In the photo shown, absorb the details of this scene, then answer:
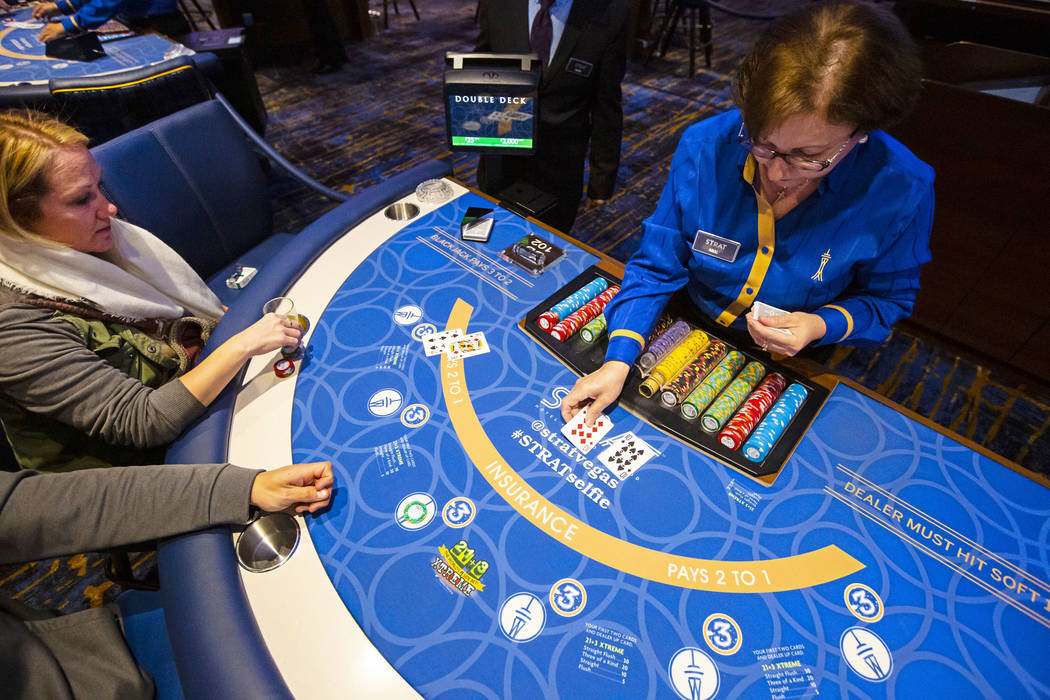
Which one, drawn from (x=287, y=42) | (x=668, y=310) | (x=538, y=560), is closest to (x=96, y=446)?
(x=538, y=560)

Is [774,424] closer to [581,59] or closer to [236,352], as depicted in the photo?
[236,352]

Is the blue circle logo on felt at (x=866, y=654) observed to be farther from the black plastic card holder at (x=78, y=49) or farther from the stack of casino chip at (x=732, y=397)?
the black plastic card holder at (x=78, y=49)

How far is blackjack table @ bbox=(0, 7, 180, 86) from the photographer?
9.89 ft

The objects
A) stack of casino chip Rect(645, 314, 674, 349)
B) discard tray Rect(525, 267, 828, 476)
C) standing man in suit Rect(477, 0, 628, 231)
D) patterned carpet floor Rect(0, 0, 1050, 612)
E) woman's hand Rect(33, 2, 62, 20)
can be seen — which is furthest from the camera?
woman's hand Rect(33, 2, 62, 20)

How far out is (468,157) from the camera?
450 centimetres

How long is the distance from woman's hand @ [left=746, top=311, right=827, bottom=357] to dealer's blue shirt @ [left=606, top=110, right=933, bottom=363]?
0.08m

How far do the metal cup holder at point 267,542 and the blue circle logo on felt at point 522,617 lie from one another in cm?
51

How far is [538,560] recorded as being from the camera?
1.11m

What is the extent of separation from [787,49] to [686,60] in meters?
6.33

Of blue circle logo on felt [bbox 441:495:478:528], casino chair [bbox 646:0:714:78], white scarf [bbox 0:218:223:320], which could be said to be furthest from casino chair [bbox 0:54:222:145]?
casino chair [bbox 646:0:714:78]

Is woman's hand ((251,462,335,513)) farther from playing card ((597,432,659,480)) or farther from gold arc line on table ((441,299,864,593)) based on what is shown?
playing card ((597,432,659,480))

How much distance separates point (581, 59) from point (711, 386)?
180 centimetres

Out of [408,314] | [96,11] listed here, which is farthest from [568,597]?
[96,11]

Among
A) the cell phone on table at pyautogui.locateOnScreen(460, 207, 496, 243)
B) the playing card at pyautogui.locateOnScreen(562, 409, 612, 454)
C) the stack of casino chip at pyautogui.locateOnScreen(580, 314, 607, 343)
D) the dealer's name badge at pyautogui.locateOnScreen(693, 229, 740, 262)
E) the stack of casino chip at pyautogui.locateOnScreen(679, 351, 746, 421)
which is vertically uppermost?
the dealer's name badge at pyautogui.locateOnScreen(693, 229, 740, 262)
